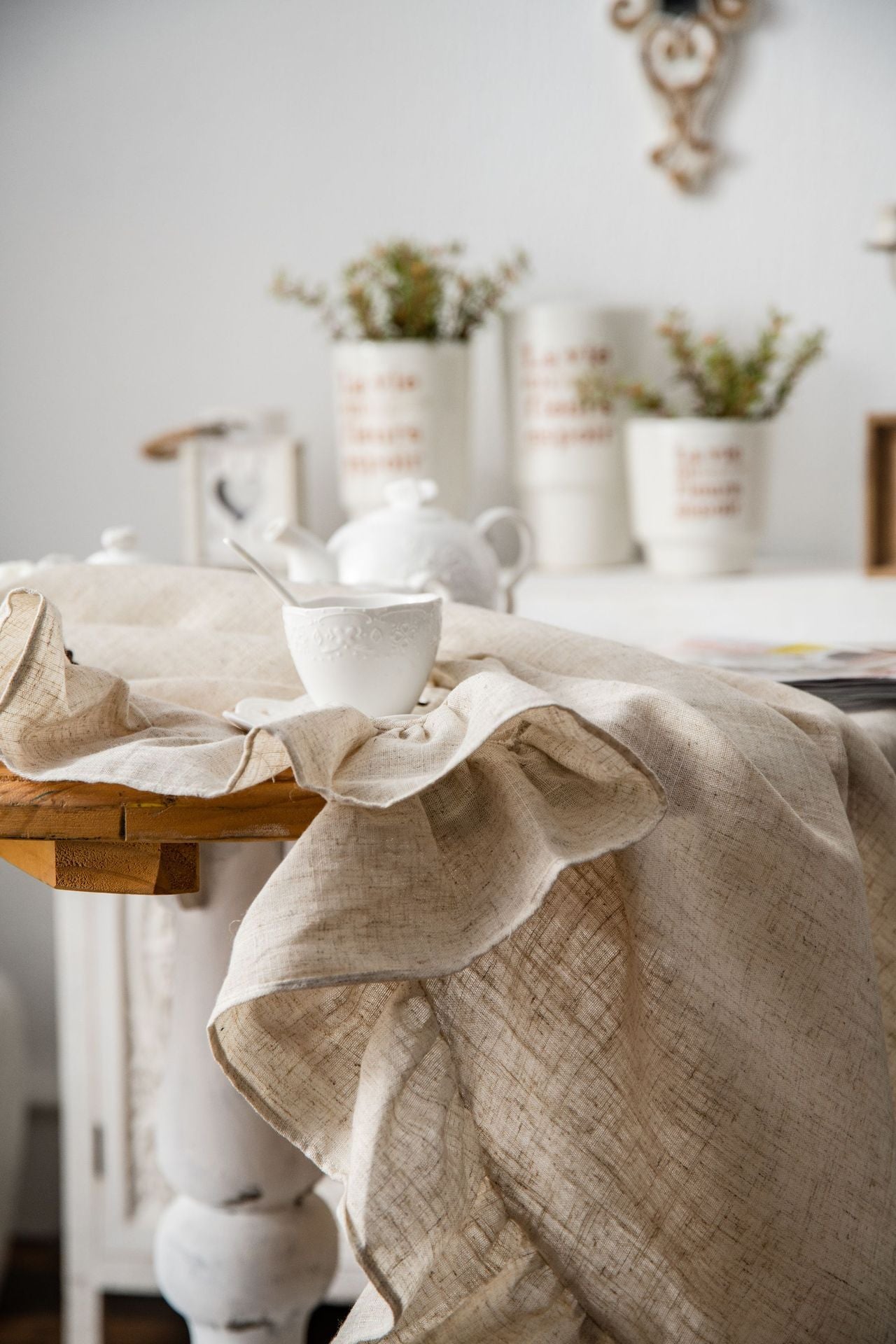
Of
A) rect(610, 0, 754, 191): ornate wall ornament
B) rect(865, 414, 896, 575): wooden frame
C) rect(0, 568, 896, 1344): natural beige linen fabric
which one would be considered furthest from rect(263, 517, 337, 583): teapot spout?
rect(610, 0, 754, 191): ornate wall ornament

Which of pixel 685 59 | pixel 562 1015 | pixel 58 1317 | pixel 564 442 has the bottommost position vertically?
pixel 58 1317

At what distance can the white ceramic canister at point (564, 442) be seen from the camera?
1.70m

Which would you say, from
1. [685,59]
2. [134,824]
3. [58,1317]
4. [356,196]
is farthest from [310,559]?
[58,1317]

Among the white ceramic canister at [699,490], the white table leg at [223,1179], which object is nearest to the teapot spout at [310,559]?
the white table leg at [223,1179]

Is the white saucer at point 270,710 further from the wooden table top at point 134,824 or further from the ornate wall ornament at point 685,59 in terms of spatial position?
the ornate wall ornament at point 685,59

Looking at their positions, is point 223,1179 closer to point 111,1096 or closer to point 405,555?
point 405,555

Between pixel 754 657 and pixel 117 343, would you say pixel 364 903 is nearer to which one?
pixel 754 657

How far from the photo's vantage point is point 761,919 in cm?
64

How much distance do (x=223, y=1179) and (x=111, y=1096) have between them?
0.67 metres

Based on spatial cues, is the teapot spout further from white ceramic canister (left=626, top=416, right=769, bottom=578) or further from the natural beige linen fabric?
white ceramic canister (left=626, top=416, right=769, bottom=578)

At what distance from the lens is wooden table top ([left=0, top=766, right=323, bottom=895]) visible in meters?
0.60

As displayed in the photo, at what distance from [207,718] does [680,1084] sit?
0.30m

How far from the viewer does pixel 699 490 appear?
1620 mm

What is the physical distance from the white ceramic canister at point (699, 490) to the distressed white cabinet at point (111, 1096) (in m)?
0.78
